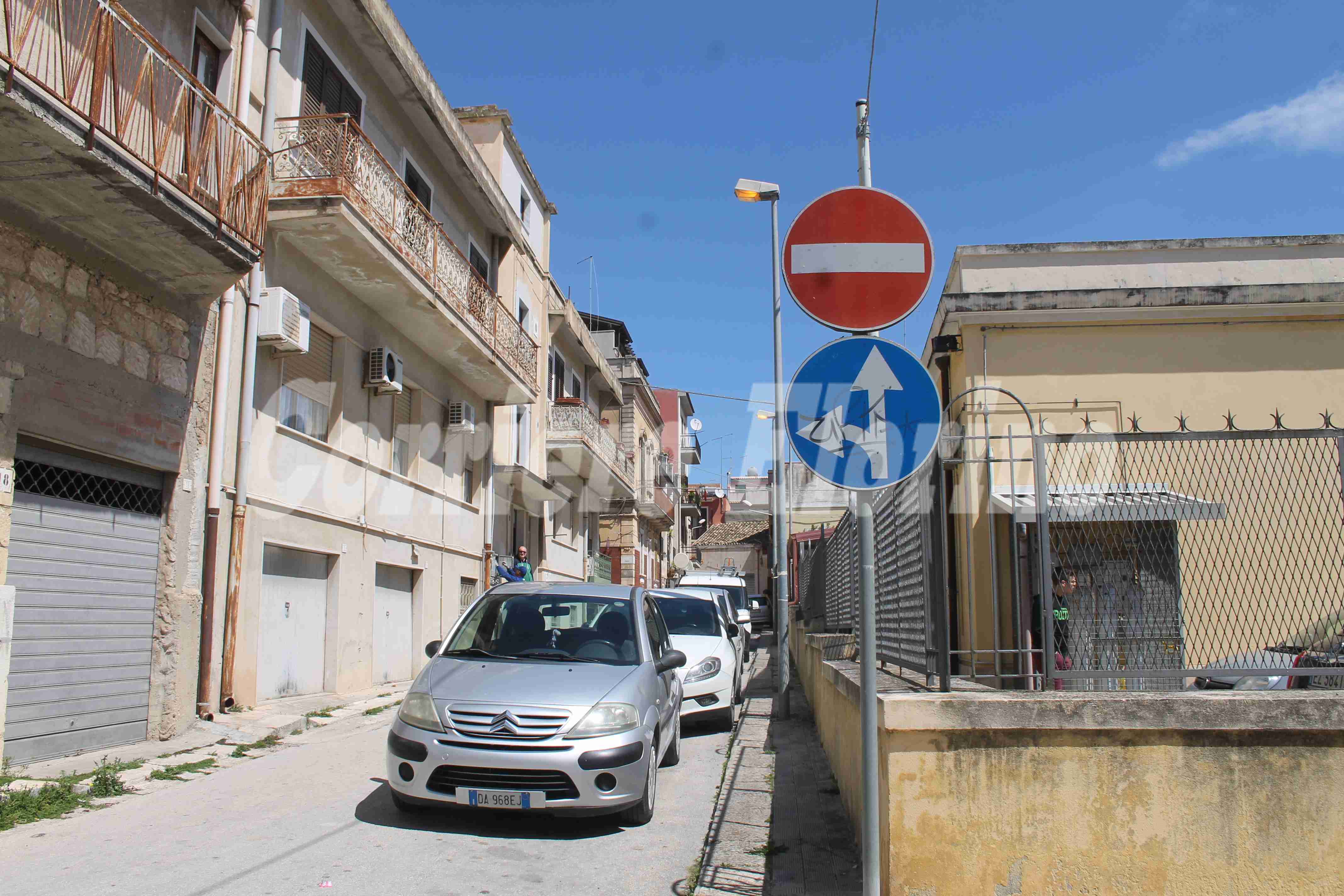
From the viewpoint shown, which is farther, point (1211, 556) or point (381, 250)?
point (381, 250)

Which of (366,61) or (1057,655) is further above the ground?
(366,61)

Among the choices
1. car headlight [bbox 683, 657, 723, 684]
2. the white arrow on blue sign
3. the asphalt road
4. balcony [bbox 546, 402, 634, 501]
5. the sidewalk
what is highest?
balcony [bbox 546, 402, 634, 501]

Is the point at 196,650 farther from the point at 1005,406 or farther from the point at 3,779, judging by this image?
the point at 1005,406

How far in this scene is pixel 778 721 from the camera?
12.0m

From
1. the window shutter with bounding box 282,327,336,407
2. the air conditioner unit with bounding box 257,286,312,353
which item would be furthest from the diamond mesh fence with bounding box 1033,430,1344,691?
the window shutter with bounding box 282,327,336,407

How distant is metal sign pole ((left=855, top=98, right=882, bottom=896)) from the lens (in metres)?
3.76

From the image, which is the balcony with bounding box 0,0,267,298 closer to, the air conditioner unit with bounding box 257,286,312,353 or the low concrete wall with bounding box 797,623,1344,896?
the air conditioner unit with bounding box 257,286,312,353

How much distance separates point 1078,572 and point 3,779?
7.21 m

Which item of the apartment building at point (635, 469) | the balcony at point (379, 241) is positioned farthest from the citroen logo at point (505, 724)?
the apartment building at point (635, 469)

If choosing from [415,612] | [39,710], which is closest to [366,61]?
[415,612]

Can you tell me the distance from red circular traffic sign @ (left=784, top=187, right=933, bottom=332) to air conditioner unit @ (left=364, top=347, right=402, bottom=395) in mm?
12177

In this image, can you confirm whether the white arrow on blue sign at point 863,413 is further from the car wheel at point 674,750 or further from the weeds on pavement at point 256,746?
the weeds on pavement at point 256,746

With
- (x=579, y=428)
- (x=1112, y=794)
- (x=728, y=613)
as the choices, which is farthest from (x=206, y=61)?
(x=579, y=428)

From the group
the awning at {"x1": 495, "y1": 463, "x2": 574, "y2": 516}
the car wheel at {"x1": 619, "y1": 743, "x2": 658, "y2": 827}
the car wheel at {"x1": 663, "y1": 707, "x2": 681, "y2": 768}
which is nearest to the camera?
the car wheel at {"x1": 619, "y1": 743, "x2": 658, "y2": 827}
